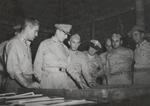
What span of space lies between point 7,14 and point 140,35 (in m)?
4.81

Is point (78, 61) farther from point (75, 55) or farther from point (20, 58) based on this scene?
point (20, 58)

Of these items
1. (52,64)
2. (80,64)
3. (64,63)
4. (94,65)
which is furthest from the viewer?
(94,65)

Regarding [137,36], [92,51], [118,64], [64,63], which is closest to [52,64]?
[64,63]

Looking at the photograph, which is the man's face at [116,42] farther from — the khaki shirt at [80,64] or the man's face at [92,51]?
the khaki shirt at [80,64]

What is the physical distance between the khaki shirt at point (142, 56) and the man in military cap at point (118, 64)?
1.08 feet

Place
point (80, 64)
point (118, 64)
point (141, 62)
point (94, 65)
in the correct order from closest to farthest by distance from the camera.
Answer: point (141, 62)
point (80, 64)
point (118, 64)
point (94, 65)

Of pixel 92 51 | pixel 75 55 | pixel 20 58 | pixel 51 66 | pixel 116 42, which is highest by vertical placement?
pixel 116 42

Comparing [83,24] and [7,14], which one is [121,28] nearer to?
[83,24]

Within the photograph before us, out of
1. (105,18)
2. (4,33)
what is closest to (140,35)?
(105,18)

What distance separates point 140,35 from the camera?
6.13 m

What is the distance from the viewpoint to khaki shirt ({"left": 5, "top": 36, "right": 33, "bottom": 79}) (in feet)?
15.0

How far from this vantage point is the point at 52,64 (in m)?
5.20

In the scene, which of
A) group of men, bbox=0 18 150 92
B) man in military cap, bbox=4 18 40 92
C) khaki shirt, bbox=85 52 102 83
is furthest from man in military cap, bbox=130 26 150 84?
man in military cap, bbox=4 18 40 92

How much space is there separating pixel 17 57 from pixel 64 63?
1.06 m
